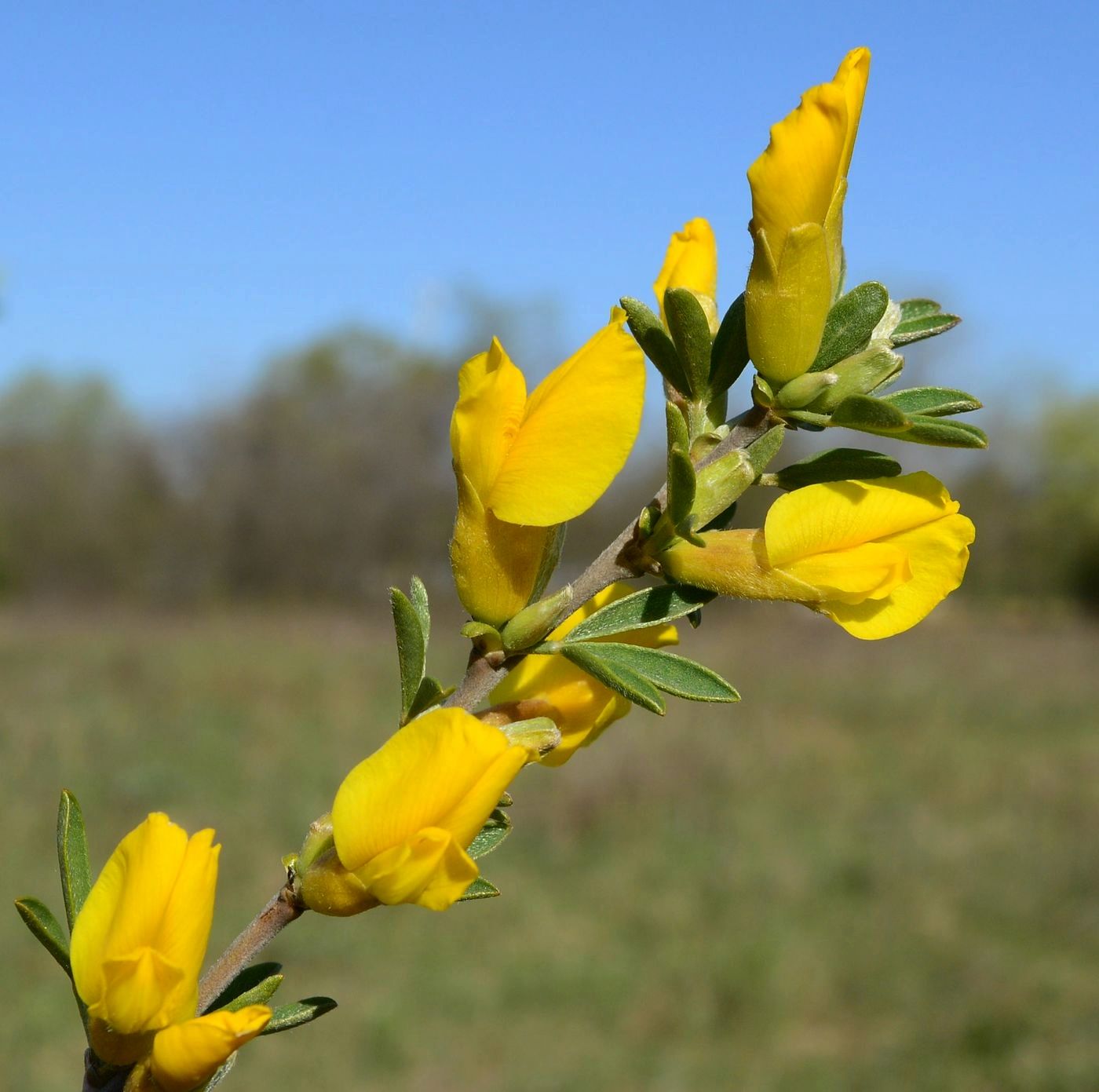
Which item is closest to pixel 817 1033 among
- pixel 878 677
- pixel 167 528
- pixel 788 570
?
pixel 788 570

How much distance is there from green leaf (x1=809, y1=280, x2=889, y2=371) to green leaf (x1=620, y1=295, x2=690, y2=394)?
74mm

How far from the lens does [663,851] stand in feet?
21.7

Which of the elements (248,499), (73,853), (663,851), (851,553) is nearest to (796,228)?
(851,553)

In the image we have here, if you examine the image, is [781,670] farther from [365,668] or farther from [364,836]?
[364,836]

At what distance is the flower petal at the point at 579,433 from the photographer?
514 mm

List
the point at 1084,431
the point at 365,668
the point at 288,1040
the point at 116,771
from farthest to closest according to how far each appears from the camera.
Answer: the point at 1084,431
the point at 365,668
the point at 116,771
the point at 288,1040

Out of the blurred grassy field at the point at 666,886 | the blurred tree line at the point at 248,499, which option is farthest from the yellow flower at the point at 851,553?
the blurred tree line at the point at 248,499

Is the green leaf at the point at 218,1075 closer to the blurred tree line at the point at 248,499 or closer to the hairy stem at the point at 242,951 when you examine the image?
the hairy stem at the point at 242,951

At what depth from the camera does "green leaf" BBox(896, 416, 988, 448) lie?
0.57m

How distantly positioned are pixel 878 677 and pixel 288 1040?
23.4 ft

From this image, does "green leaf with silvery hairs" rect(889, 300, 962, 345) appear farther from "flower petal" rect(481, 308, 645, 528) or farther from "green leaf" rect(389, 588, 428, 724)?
"green leaf" rect(389, 588, 428, 724)

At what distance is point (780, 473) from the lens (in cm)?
61

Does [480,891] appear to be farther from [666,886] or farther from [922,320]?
[666,886]

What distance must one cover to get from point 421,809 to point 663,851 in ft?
21.0
